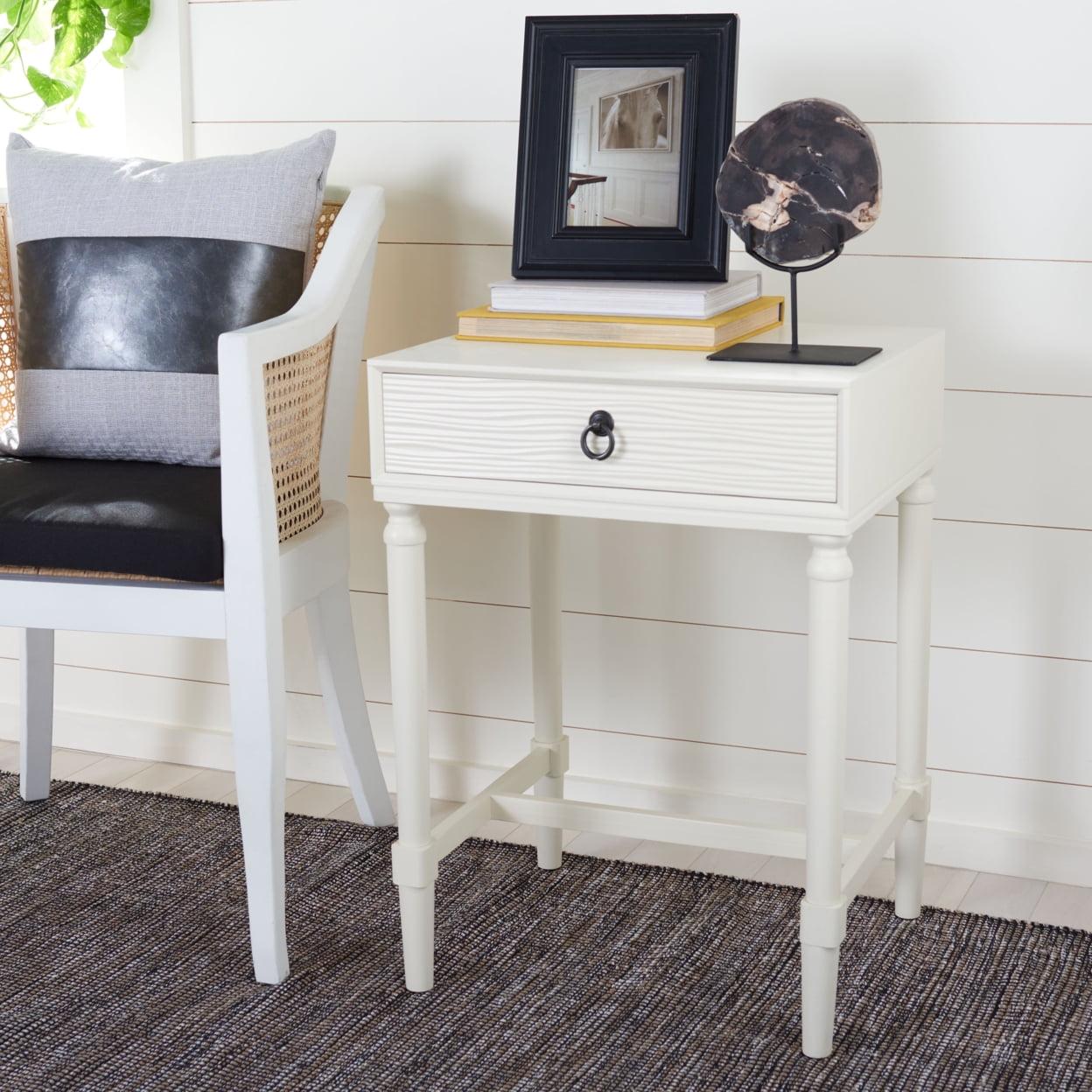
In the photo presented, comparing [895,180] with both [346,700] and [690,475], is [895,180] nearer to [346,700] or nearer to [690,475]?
[690,475]

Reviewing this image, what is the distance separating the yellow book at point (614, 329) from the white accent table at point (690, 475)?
3cm

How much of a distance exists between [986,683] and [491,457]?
717 millimetres

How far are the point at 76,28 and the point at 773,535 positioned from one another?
3.59 feet

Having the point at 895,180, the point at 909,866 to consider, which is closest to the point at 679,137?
the point at 895,180

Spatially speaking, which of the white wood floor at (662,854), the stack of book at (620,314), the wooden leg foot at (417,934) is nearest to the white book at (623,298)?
the stack of book at (620,314)

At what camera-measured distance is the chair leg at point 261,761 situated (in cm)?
145

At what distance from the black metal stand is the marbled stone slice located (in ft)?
0.05

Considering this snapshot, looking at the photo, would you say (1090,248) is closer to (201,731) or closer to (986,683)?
(986,683)

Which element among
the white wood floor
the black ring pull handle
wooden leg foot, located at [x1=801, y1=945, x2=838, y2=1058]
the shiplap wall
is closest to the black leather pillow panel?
the shiplap wall

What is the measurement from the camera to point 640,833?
1514mm

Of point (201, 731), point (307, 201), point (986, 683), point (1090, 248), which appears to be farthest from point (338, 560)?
point (1090, 248)

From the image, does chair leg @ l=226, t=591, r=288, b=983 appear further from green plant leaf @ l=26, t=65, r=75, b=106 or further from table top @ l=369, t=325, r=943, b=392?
green plant leaf @ l=26, t=65, r=75, b=106

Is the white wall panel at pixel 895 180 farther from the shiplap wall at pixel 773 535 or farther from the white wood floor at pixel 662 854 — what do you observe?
the white wood floor at pixel 662 854

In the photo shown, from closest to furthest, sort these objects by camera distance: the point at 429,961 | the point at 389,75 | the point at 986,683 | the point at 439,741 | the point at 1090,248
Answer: the point at 429,961
the point at 1090,248
the point at 986,683
the point at 389,75
the point at 439,741
